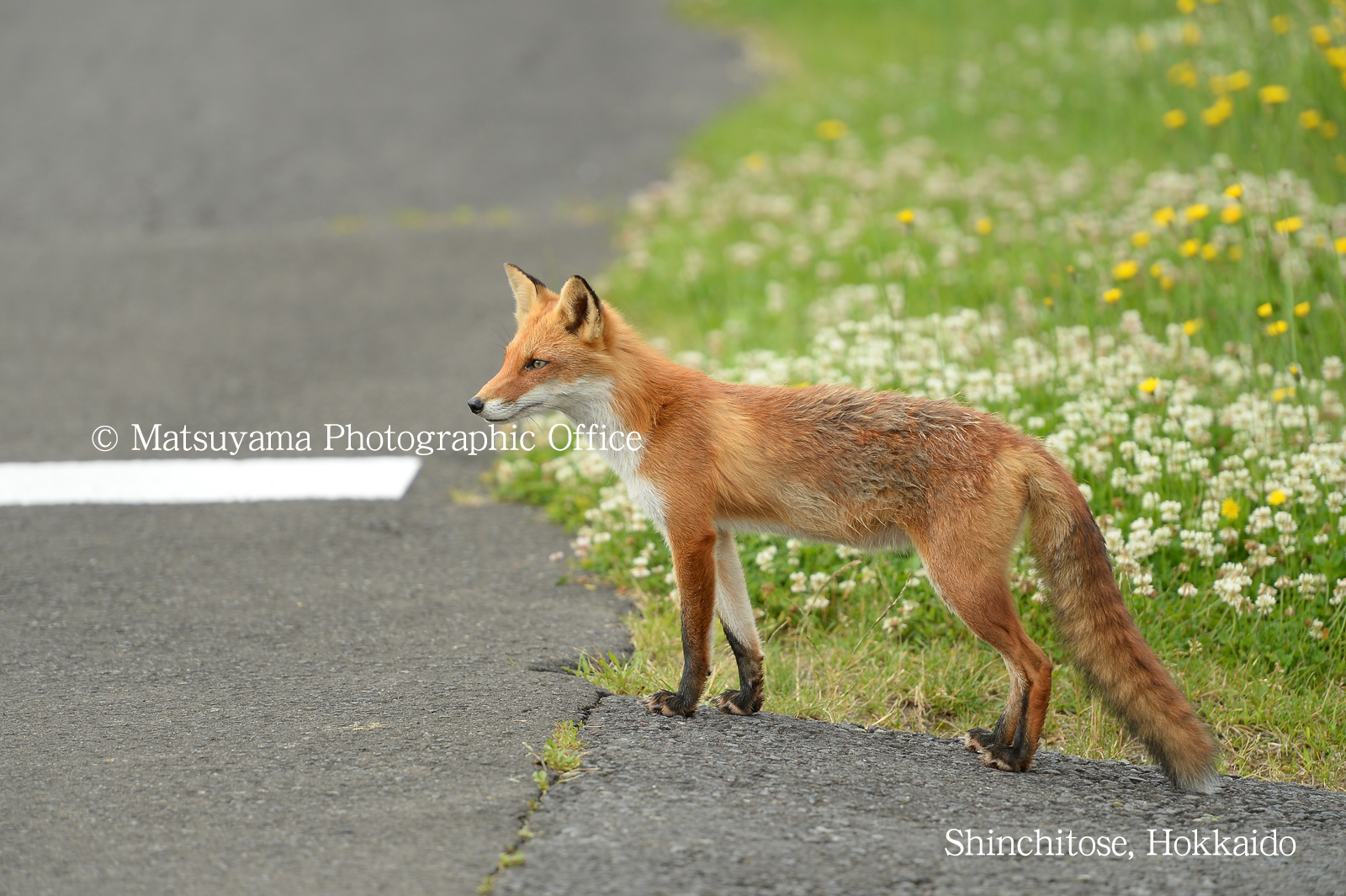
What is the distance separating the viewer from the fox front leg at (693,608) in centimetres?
374

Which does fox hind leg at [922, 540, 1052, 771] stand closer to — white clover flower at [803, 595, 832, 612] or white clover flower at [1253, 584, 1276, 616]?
white clover flower at [803, 595, 832, 612]

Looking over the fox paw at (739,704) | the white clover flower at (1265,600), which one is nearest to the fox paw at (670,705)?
the fox paw at (739,704)

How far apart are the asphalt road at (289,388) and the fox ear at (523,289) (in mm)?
1284

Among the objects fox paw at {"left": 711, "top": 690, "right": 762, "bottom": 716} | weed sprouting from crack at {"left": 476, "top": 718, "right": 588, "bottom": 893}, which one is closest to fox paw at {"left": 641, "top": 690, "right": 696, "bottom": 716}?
fox paw at {"left": 711, "top": 690, "right": 762, "bottom": 716}

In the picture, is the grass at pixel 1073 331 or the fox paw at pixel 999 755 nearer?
the fox paw at pixel 999 755

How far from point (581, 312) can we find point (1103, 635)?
1942mm

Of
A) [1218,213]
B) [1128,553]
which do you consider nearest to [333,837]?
[1128,553]

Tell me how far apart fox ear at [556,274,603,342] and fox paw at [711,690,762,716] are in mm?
1313

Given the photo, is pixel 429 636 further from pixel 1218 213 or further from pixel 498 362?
pixel 1218 213

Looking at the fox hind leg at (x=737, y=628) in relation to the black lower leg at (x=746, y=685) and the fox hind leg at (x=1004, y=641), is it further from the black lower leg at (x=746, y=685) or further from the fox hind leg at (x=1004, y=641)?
the fox hind leg at (x=1004, y=641)

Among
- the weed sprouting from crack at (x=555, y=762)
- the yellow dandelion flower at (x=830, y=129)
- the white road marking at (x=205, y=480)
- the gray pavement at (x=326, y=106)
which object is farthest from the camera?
the gray pavement at (x=326, y=106)

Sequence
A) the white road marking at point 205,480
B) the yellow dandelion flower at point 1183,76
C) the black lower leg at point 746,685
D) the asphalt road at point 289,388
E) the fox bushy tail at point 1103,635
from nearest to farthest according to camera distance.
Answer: the asphalt road at point 289,388, the fox bushy tail at point 1103,635, the black lower leg at point 746,685, the white road marking at point 205,480, the yellow dandelion flower at point 1183,76

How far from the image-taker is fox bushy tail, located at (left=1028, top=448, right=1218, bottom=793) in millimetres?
3504
